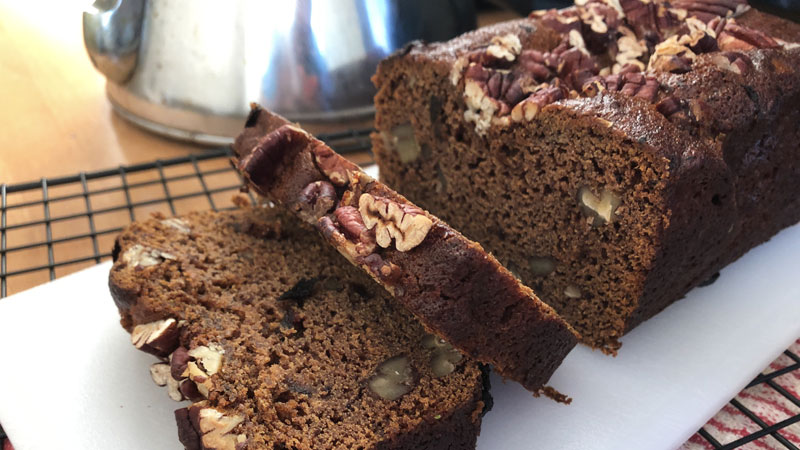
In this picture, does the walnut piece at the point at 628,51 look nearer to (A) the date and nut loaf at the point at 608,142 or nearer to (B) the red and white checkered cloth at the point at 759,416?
(A) the date and nut loaf at the point at 608,142

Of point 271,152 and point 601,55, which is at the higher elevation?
point 601,55

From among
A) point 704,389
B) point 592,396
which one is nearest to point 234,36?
point 592,396

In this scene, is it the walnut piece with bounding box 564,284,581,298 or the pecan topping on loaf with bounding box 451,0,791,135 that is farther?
the walnut piece with bounding box 564,284,581,298

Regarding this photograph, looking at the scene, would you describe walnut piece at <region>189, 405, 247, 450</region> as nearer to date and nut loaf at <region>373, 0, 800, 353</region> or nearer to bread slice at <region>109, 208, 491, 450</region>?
bread slice at <region>109, 208, 491, 450</region>

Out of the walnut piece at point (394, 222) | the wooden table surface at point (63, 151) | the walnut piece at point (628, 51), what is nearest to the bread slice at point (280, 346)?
the walnut piece at point (394, 222)

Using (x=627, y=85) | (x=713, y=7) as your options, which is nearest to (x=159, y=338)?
(x=627, y=85)

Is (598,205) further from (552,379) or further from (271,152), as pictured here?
(271,152)

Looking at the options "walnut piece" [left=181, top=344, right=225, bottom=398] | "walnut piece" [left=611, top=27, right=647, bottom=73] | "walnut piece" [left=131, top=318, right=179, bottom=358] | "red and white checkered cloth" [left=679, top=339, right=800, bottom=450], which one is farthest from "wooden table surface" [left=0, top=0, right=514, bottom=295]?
"red and white checkered cloth" [left=679, top=339, right=800, bottom=450]

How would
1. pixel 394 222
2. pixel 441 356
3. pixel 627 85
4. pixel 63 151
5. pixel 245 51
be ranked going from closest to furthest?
pixel 394 222 < pixel 441 356 < pixel 627 85 < pixel 245 51 < pixel 63 151
